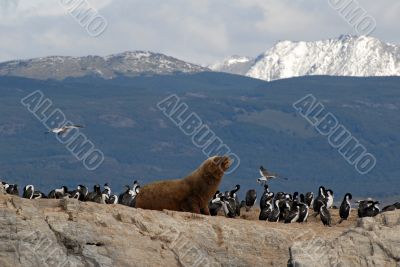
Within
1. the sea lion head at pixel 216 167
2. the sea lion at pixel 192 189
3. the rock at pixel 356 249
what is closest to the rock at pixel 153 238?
the rock at pixel 356 249

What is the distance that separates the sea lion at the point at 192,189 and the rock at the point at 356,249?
4356mm

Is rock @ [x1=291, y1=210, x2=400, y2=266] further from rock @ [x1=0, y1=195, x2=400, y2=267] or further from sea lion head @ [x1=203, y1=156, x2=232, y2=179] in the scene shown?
sea lion head @ [x1=203, y1=156, x2=232, y2=179]

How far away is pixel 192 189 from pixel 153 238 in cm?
252

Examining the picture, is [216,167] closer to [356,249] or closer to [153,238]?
[153,238]

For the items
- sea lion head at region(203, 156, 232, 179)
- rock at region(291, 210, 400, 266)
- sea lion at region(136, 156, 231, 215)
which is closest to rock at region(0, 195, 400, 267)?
rock at region(291, 210, 400, 266)

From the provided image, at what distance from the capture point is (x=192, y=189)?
30.3 meters

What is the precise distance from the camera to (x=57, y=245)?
27500 mm

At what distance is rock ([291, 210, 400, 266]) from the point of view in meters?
25.1

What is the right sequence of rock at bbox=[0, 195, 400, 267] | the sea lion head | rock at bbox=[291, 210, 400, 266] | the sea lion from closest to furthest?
rock at bbox=[291, 210, 400, 266] → rock at bbox=[0, 195, 400, 267] → the sea lion → the sea lion head

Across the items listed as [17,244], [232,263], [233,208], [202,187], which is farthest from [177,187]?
[233,208]

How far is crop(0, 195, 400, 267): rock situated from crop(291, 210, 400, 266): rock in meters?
0.02

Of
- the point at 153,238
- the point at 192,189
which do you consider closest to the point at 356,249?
the point at 153,238

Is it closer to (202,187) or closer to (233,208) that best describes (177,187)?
(202,187)

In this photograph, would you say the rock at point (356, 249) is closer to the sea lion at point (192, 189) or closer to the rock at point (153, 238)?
the rock at point (153, 238)
